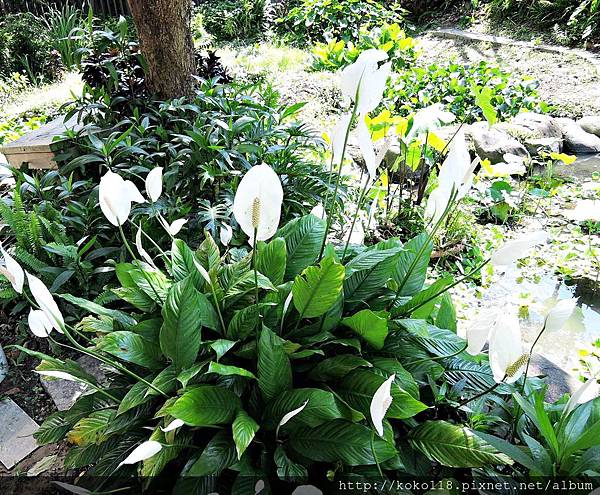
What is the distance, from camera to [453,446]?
3.34 feet

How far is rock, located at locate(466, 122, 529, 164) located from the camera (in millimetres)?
3592

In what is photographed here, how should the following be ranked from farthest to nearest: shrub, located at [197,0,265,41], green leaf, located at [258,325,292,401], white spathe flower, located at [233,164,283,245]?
shrub, located at [197,0,265,41]
green leaf, located at [258,325,292,401]
white spathe flower, located at [233,164,283,245]

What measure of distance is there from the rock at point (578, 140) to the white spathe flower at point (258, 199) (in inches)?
160

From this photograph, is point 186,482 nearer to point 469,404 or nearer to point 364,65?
point 469,404

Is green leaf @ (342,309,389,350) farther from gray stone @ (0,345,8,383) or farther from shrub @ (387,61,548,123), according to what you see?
shrub @ (387,61,548,123)

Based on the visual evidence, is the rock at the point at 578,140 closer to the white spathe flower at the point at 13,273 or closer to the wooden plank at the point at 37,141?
the wooden plank at the point at 37,141

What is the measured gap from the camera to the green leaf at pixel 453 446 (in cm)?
98

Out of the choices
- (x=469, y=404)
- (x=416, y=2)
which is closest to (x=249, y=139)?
(x=469, y=404)

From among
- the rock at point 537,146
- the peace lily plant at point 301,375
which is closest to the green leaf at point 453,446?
the peace lily plant at point 301,375

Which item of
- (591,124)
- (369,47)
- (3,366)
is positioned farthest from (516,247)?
(369,47)

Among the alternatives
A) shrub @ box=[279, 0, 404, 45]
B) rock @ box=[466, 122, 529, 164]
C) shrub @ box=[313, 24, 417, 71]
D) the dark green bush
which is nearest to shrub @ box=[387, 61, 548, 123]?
rock @ box=[466, 122, 529, 164]

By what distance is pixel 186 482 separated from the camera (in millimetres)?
1011

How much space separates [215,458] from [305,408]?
8.4 inches

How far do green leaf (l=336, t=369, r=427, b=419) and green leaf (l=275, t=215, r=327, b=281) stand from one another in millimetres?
356
